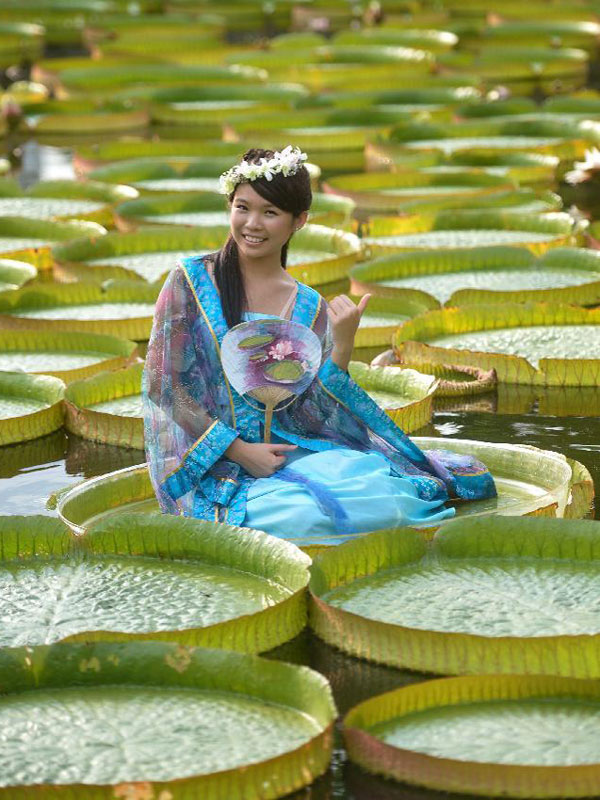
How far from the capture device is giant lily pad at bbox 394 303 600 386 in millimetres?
6707

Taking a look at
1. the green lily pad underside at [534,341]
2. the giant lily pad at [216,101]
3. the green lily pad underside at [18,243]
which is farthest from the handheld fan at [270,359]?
the giant lily pad at [216,101]

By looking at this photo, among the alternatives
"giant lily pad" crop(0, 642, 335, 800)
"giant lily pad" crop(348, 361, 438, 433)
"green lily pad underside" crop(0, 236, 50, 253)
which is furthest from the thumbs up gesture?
"green lily pad underside" crop(0, 236, 50, 253)

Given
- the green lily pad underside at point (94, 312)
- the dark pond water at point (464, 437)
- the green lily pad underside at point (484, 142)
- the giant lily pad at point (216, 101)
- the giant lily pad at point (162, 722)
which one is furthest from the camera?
the giant lily pad at point (216, 101)

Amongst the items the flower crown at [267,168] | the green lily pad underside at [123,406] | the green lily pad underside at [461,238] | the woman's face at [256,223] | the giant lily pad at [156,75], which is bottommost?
the green lily pad underside at [123,406]

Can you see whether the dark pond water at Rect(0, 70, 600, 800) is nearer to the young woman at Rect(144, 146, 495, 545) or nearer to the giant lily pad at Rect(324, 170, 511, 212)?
the young woman at Rect(144, 146, 495, 545)

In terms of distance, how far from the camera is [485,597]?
4.22 metres

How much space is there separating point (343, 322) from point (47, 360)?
2606 mm

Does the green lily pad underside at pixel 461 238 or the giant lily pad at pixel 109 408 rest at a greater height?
the green lily pad underside at pixel 461 238

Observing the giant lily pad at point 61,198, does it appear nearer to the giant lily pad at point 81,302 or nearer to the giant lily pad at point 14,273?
the giant lily pad at point 14,273

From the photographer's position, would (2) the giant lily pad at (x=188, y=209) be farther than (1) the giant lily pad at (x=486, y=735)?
Yes

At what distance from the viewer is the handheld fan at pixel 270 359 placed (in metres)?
4.66

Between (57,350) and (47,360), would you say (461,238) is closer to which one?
(57,350)

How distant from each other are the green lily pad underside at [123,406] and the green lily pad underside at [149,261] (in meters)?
2.24

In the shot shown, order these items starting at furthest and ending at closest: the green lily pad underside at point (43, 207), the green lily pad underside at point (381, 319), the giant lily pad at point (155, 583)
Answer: the green lily pad underside at point (43, 207) → the green lily pad underside at point (381, 319) → the giant lily pad at point (155, 583)
